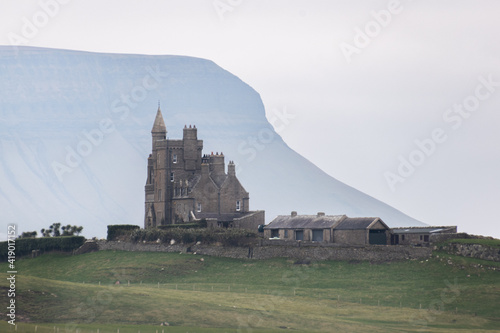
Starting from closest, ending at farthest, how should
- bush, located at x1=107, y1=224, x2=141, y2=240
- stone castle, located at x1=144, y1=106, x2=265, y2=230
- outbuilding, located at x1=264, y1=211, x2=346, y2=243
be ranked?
outbuilding, located at x1=264, y1=211, x2=346, y2=243 < bush, located at x1=107, y1=224, x2=141, y2=240 < stone castle, located at x1=144, y1=106, x2=265, y2=230

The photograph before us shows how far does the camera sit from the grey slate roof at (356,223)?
10806 centimetres

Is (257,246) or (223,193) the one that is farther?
(223,193)

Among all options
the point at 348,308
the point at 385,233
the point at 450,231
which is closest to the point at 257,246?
the point at 385,233

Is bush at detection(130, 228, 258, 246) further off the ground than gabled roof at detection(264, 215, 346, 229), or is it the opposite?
gabled roof at detection(264, 215, 346, 229)

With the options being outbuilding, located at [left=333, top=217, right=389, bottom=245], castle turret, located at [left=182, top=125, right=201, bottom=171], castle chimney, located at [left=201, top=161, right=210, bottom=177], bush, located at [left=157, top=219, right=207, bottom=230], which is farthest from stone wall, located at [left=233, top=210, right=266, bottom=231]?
outbuilding, located at [left=333, top=217, right=389, bottom=245]

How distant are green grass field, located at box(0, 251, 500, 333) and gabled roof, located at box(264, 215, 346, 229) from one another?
10.2 meters

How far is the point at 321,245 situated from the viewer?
4146 inches

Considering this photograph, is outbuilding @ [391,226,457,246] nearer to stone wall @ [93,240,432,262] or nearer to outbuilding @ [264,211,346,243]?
stone wall @ [93,240,432,262]

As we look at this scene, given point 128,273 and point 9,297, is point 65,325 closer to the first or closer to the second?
point 9,297

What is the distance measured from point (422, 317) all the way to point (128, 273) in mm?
36399

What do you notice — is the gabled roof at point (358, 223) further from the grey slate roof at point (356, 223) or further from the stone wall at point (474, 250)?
the stone wall at point (474, 250)

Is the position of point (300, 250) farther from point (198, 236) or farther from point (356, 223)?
point (198, 236)

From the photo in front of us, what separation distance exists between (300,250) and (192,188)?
98.6 ft

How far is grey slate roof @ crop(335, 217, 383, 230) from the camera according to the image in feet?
355
